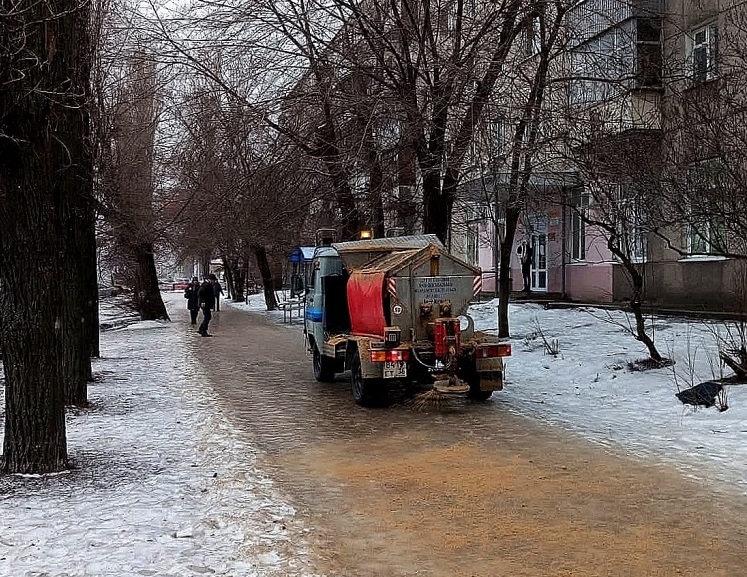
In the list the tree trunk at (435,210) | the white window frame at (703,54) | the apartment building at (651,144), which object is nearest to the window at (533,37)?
the apartment building at (651,144)

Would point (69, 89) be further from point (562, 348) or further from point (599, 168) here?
point (562, 348)

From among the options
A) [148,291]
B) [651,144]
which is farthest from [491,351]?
[148,291]

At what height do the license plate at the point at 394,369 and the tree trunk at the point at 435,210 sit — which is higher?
the tree trunk at the point at 435,210

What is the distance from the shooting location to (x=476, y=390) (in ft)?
39.1

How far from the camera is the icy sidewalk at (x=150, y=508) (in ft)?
17.6

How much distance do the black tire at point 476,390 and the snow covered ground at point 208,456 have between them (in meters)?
0.26

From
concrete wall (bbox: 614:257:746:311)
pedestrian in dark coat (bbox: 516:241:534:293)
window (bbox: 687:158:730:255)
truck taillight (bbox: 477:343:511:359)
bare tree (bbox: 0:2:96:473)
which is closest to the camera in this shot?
bare tree (bbox: 0:2:96:473)

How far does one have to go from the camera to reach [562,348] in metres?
15.9

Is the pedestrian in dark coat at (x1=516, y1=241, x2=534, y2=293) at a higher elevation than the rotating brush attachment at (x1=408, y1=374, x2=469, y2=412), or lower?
higher

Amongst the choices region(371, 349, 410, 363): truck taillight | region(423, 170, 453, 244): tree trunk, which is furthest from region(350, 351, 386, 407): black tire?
region(423, 170, 453, 244): tree trunk

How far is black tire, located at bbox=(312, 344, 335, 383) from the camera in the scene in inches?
570

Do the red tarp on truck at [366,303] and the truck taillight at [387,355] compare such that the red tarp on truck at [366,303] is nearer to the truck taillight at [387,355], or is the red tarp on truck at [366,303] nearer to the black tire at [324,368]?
the truck taillight at [387,355]

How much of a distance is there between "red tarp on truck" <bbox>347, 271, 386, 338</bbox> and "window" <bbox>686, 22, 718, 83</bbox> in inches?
229

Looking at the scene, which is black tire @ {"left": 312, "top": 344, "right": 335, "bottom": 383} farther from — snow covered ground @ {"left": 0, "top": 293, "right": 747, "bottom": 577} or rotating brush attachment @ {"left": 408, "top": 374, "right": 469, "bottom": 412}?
rotating brush attachment @ {"left": 408, "top": 374, "right": 469, "bottom": 412}
